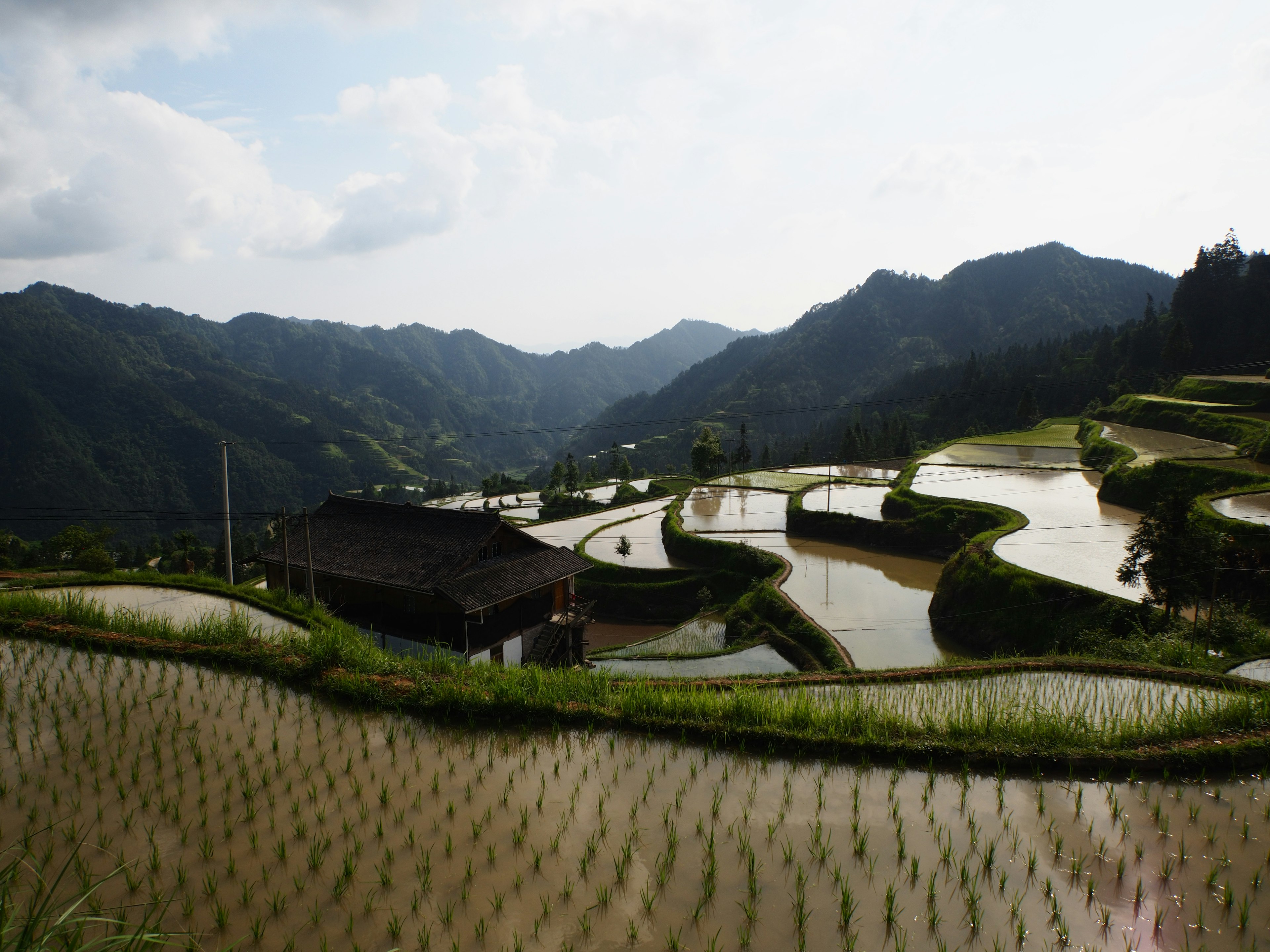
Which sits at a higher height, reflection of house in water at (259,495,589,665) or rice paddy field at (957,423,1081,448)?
rice paddy field at (957,423,1081,448)

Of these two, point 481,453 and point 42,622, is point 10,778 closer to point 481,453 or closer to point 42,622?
point 42,622

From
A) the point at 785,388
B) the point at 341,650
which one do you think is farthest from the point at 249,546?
the point at 785,388

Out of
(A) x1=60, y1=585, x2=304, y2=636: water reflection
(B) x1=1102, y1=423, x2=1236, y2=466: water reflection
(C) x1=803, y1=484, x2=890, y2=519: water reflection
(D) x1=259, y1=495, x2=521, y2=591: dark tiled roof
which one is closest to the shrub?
(D) x1=259, y1=495, x2=521, y2=591: dark tiled roof

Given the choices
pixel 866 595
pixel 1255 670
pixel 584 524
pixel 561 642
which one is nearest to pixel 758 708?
pixel 1255 670

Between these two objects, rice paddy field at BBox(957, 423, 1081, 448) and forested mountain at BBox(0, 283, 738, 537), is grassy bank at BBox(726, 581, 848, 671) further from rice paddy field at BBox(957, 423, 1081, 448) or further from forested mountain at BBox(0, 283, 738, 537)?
forested mountain at BBox(0, 283, 738, 537)

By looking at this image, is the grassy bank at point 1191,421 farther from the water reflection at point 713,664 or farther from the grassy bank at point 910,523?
the water reflection at point 713,664

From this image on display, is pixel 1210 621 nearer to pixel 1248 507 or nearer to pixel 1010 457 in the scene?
pixel 1248 507

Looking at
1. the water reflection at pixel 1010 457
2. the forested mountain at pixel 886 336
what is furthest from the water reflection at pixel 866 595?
the forested mountain at pixel 886 336
